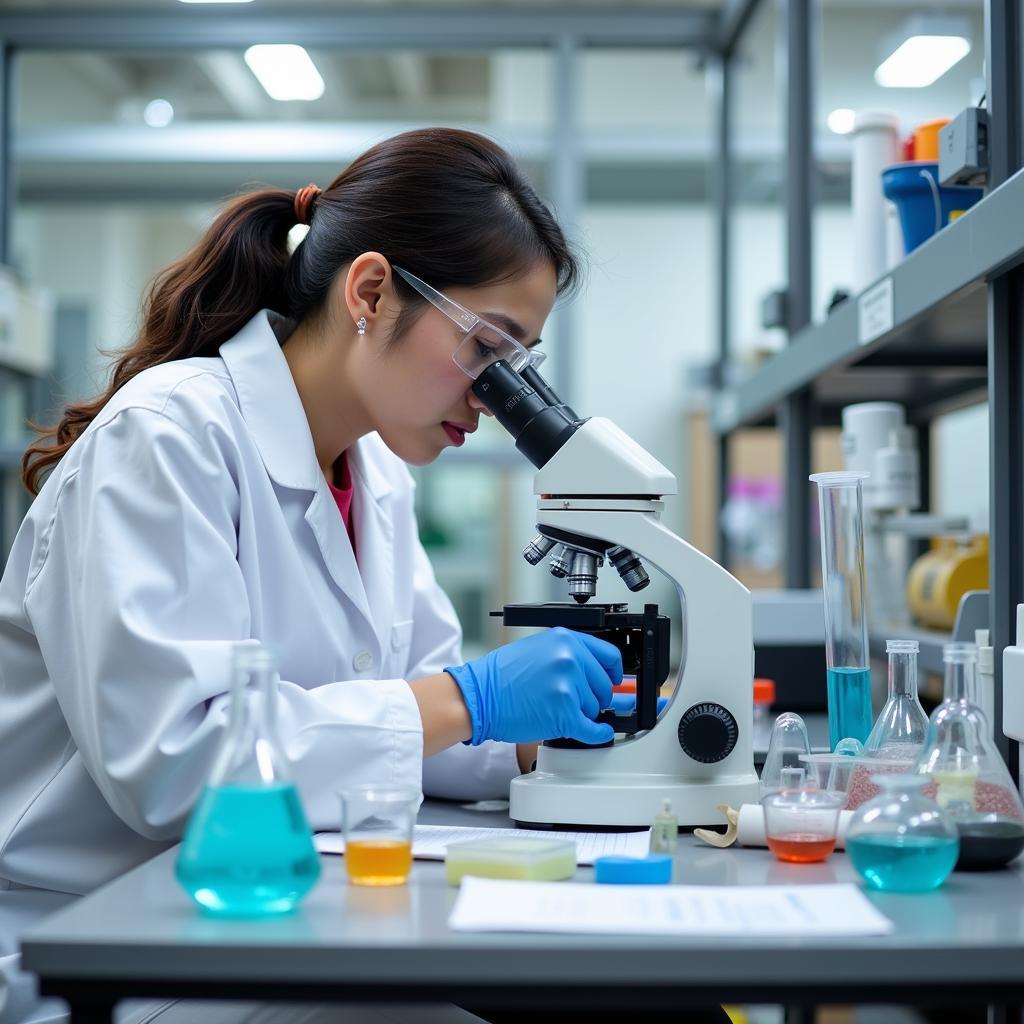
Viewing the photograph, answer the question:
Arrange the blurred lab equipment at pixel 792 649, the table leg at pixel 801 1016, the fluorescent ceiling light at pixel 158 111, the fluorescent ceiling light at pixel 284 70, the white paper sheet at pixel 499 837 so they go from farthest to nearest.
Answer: the fluorescent ceiling light at pixel 158 111
the fluorescent ceiling light at pixel 284 70
the table leg at pixel 801 1016
the blurred lab equipment at pixel 792 649
the white paper sheet at pixel 499 837

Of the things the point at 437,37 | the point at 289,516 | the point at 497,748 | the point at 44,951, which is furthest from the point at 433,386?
the point at 437,37

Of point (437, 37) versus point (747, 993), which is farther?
point (437, 37)

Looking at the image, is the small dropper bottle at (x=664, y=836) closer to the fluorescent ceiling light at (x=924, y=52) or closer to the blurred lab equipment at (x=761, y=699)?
the blurred lab equipment at (x=761, y=699)

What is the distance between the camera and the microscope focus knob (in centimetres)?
113

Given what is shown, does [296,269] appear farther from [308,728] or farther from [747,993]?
[747,993]

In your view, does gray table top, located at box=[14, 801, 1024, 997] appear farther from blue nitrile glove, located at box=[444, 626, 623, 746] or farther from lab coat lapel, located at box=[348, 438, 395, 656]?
lab coat lapel, located at box=[348, 438, 395, 656]

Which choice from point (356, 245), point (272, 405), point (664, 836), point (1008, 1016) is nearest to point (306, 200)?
A: point (356, 245)

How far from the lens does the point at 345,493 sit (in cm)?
158

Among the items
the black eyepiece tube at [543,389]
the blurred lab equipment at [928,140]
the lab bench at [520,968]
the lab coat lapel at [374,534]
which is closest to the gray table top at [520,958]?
the lab bench at [520,968]

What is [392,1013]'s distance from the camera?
103 centimetres

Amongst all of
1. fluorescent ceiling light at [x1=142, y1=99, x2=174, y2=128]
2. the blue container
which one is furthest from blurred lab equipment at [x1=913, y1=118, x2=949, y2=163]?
fluorescent ceiling light at [x1=142, y1=99, x2=174, y2=128]

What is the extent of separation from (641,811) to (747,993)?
417 millimetres

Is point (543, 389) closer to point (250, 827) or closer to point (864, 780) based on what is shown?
point (864, 780)

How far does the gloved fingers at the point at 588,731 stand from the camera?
1.13m
